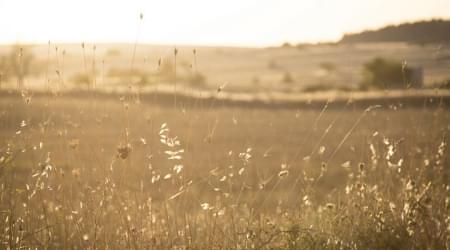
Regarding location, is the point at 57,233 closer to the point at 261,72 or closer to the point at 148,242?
the point at 148,242

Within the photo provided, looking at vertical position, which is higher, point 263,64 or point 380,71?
point 380,71

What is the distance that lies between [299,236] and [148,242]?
2.72ft

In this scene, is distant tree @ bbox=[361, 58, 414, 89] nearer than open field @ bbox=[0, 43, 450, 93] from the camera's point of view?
Yes

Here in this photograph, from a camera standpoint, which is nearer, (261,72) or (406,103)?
(406,103)

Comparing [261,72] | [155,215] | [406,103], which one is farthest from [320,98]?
[261,72]

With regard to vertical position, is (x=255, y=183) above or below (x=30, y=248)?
below

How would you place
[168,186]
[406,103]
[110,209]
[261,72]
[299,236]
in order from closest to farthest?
[299,236]
[110,209]
[168,186]
[406,103]
[261,72]

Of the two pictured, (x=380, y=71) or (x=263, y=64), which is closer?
(x=380, y=71)

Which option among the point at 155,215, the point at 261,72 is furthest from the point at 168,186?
the point at 261,72

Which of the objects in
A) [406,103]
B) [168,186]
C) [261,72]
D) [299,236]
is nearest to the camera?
[299,236]

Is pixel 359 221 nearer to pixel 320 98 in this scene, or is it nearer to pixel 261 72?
pixel 320 98

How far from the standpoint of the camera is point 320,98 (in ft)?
60.8

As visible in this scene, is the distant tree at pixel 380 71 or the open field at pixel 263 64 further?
the open field at pixel 263 64

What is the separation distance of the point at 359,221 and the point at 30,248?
184cm
